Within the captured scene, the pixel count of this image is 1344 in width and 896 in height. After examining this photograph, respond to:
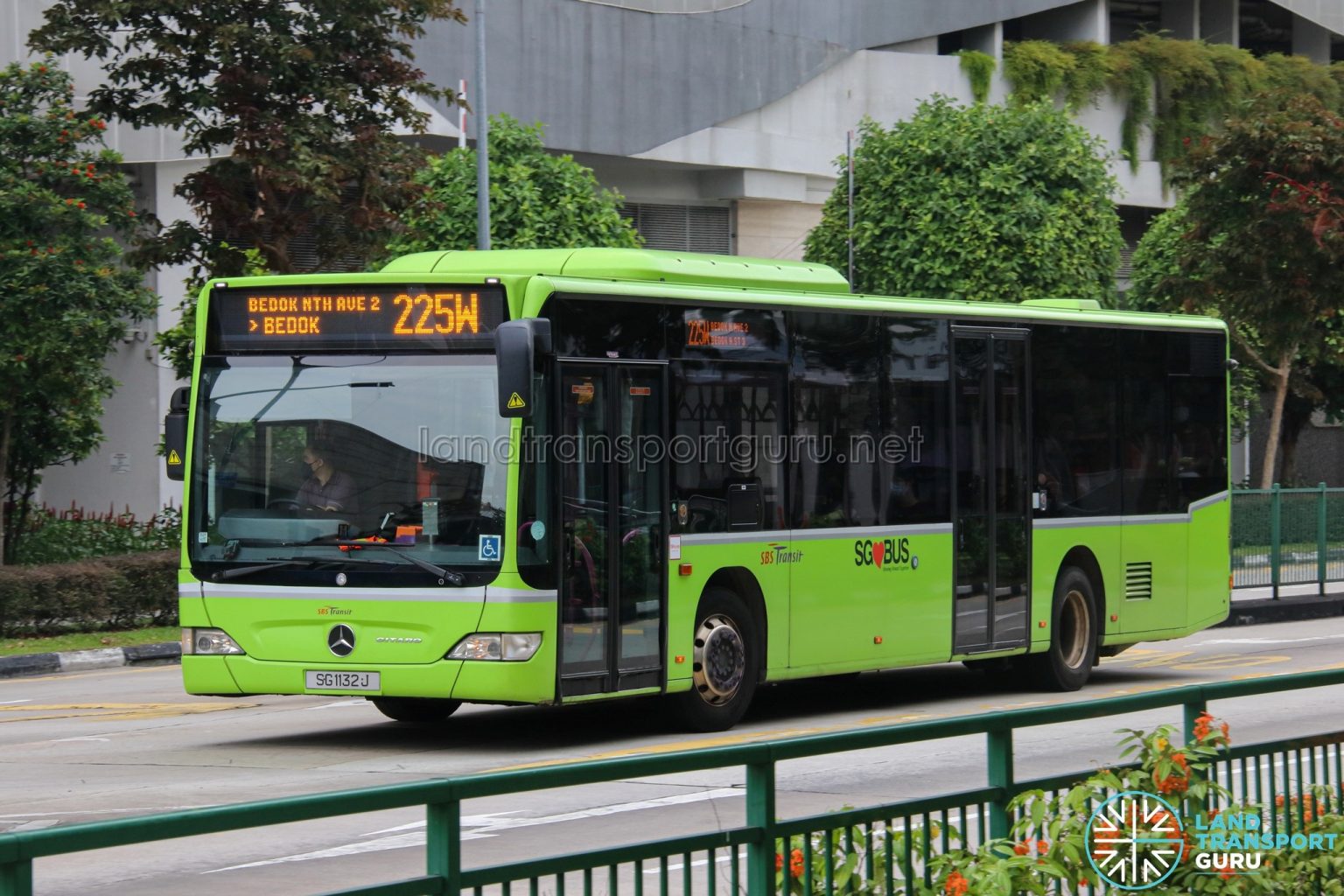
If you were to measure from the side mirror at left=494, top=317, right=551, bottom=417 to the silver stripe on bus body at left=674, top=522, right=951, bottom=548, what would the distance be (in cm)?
197

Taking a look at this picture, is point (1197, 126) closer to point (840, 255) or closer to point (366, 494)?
point (840, 255)

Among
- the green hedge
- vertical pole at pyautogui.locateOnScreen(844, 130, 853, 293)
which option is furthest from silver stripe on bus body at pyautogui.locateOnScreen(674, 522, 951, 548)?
vertical pole at pyautogui.locateOnScreen(844, 130, 853, 293)

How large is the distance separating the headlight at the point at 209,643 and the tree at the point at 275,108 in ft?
39.8

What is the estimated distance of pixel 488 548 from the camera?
12391 mm

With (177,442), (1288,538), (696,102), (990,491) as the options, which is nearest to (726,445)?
(990,491)

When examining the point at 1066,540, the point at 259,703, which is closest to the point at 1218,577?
the point at 1066,540

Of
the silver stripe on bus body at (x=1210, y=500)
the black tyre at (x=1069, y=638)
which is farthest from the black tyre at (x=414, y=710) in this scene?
the silver stripe on bus body at (x=1210, y=500)

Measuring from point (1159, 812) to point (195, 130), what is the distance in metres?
21.7

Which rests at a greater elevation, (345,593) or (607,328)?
(607,328)

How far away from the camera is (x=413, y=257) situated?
1409 cm

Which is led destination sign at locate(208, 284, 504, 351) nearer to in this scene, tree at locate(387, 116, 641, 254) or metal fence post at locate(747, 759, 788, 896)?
metal fence post at locate(747, 759, 788, 896)

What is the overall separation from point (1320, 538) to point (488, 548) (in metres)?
19.4

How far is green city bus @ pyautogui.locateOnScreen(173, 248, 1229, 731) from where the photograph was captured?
12477 mm

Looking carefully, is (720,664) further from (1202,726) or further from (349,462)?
(1202,726)
